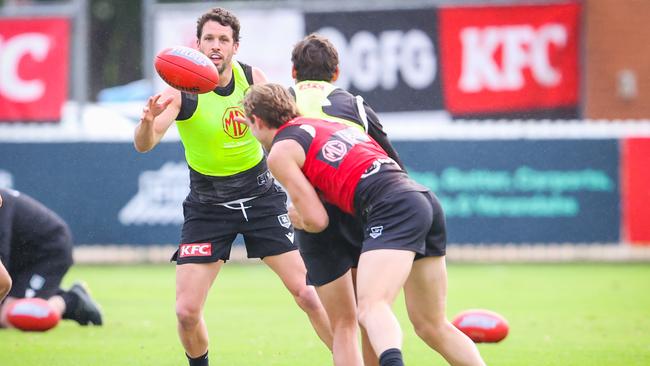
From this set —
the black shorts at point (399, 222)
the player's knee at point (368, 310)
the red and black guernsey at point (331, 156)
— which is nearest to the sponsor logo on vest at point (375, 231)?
the black shorts at point (399, 222)

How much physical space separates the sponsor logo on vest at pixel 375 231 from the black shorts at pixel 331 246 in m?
0.42

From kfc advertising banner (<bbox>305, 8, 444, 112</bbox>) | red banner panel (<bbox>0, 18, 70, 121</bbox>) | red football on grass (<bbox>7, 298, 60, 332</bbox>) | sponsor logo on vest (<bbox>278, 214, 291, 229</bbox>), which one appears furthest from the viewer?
kfc advertising banner (<bbox>305, 8, 444, 112</bbox>)

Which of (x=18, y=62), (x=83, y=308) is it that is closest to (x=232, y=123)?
(x=83, y=308)

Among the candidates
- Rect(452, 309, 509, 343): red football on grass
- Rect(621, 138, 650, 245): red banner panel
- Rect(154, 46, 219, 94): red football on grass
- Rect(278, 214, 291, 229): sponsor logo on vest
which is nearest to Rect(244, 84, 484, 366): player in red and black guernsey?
Rect(154, 46, 219, 94): red football on grass

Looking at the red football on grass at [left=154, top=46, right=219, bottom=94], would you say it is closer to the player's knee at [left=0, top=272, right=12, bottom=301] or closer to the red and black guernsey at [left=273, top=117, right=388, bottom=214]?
the red and black guernsey at [left=273, top=117, right=388, bottom=214]

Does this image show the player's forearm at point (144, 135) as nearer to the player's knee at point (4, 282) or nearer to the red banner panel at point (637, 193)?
the player's knee at point (4, 282)

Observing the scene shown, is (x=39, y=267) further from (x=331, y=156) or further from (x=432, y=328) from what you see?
(x=432, y=328)

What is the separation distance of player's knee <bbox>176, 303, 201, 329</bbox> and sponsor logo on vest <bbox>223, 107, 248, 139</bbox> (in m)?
1.12

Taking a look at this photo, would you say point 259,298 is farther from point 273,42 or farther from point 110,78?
point 110,78

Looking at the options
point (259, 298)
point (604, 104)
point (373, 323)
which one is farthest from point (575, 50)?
point (373, 323)

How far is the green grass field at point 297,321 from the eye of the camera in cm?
869

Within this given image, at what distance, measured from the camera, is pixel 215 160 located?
7531 millimetres

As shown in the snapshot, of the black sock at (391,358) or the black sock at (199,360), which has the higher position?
the black sock at (391,358)

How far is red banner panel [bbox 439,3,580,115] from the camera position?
694 inches
